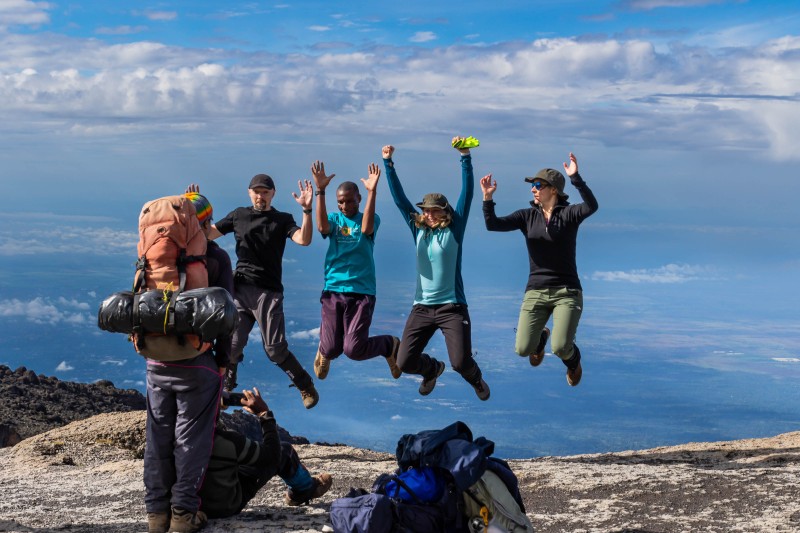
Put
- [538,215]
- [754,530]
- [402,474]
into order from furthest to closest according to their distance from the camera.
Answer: [538,215]
[754,530]
[402,474]

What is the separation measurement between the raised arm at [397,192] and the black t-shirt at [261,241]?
1.39 m

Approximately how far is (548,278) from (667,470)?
2947mm

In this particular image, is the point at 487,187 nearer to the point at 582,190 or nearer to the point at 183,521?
the point at 582,190

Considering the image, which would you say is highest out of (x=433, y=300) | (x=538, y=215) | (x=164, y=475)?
(x=538, y=215)

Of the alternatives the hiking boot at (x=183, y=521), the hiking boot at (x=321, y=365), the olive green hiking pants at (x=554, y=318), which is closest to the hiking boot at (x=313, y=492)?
the hiking boot at (x=183, y=521)

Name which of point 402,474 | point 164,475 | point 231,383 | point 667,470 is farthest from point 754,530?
point 231,383

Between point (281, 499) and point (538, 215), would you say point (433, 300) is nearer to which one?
point (538, 215)

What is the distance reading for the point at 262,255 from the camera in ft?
43.7

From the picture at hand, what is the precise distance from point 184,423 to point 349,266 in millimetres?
4787

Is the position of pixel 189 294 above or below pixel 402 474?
above

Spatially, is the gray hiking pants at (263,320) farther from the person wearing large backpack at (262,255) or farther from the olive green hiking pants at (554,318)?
the olive green hiking pants at (554,318)

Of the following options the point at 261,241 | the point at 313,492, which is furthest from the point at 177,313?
the point at 261,241

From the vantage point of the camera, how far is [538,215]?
1345 centimetres

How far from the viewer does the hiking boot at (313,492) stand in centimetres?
1057
